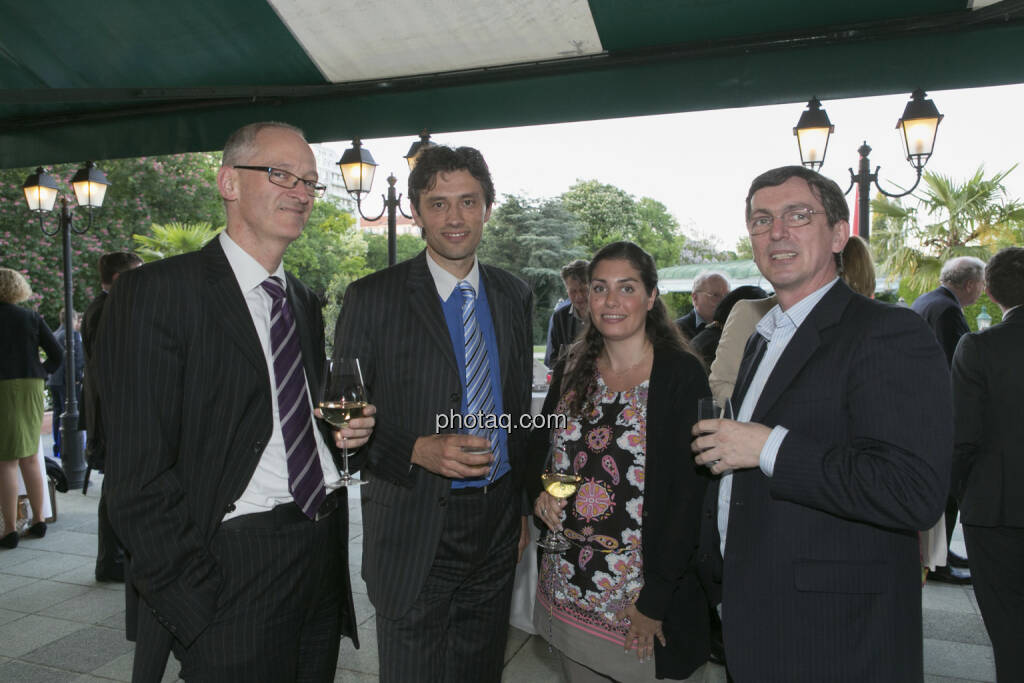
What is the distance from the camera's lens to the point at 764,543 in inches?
59.3

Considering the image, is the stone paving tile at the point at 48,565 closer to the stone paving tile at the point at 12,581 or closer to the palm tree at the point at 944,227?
the stone paving tile at the point at 12,581

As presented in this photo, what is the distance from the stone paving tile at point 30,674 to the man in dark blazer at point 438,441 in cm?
222

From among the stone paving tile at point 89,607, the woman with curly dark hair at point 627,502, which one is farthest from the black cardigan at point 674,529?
the stone paving tile at point 89,607

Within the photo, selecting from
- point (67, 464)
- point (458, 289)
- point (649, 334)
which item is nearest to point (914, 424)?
point (649, 334)

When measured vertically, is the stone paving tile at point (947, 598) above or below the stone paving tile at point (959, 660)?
below

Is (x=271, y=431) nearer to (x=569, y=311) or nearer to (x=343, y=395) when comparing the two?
(x=343, y=395)

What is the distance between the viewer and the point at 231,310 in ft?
5.53

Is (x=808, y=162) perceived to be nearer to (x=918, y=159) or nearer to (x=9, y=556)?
(x=918, y=159)

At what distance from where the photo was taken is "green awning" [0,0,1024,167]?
9.74 ft

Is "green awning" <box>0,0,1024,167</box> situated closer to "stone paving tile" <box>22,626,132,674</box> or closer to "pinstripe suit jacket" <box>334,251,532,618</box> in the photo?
"pinstripe suit jacket" <box>334,251,532,618</box>

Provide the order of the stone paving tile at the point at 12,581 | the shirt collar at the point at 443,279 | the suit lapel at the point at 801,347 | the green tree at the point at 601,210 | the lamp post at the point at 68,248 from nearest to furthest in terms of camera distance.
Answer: the suit lapel at the point at 801,347 < the shirt collar at the point at 443,279 < the stone paving tile at the point at 12,581 < the lamp post at the point at 68,248 < the green tree at the point at 601,210

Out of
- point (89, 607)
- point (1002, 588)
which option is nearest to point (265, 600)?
Result: point (1002, 588)

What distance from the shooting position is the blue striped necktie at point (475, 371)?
2182mm

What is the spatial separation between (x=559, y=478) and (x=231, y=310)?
0.99 m
